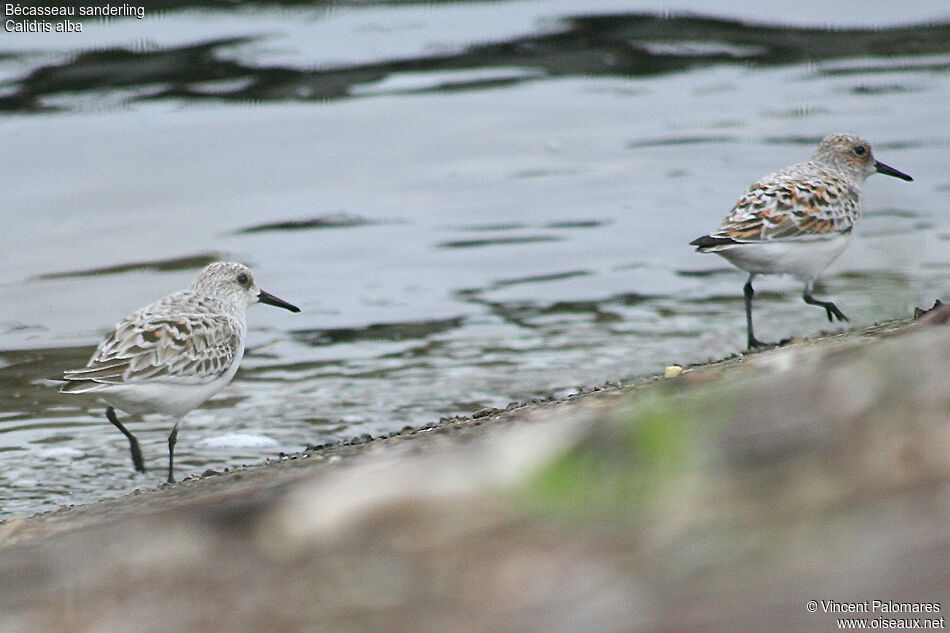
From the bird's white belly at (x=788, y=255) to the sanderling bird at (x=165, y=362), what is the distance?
9.09ft

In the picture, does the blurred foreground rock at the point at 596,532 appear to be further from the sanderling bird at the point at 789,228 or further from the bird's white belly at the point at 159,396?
the sanderling bird at the point at 789,228

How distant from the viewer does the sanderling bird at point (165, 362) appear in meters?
6.21

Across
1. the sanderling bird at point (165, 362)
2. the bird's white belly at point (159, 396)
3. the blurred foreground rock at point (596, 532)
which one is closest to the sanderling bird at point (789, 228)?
the sanderling bird at point (165, 362)

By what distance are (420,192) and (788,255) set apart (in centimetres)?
528

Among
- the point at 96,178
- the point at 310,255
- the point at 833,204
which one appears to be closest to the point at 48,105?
the point at 96,178

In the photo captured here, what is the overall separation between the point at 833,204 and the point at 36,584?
6.38 metres

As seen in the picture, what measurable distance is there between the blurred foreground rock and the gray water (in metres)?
3.42

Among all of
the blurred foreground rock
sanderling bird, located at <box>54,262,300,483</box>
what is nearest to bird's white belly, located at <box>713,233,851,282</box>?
sanderling bird, located at <box>54,262,300,483</box>

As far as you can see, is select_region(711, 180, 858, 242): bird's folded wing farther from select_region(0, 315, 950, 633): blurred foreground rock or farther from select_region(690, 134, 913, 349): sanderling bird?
select_region(0, 315, 950, 633): blurred foreground rock

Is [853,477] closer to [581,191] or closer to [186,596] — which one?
[186,596]

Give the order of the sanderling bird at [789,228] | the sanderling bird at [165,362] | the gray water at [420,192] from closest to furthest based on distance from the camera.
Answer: the sanderling bird at [165,362], the sanderling bird at [789,228], the gray water at [420,192]

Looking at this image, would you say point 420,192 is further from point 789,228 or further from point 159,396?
point 159,396

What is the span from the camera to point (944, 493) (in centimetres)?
198

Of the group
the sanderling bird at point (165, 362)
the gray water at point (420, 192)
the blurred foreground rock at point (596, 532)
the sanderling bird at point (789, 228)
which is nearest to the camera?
the blurred foreground rock at point (596, 532)
